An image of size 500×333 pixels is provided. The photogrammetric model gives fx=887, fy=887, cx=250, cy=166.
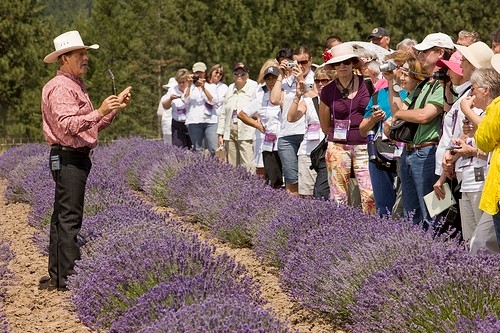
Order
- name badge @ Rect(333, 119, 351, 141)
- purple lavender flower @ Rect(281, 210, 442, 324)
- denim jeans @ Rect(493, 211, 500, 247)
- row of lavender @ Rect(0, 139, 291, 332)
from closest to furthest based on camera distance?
row of lavender @ Rect(0, 139, 291, 332) → denim jeans @ Rect(493, 211, 500, 247) → purple lavender flower @ Rect(281, 210, 442, 324) → name badge @ Rect(333, 119, 351, 141)

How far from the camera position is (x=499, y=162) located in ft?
14.4

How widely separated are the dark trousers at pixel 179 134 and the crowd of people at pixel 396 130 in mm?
4112

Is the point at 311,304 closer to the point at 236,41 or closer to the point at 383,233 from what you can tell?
the point at 383,233

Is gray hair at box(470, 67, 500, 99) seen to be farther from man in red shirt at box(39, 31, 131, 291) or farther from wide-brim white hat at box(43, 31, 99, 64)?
wide-brim white hat at box(43, 31, 99, 64)

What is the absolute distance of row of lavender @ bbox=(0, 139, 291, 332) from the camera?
355 centimetres

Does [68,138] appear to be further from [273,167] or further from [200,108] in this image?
[200,108]

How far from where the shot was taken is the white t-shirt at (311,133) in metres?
8.12

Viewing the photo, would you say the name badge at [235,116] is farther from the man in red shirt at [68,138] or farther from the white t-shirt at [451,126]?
the white t-shirt at [451,126]

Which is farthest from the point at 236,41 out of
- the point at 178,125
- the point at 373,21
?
the point at 178,125

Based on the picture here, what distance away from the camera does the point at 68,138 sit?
6.00 meters

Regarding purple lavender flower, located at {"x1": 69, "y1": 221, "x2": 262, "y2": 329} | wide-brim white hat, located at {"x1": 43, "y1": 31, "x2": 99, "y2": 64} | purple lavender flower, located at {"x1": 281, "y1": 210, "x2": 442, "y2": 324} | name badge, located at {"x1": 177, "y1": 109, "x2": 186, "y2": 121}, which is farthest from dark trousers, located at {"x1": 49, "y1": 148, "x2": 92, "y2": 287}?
name badge, located at {"x1": 177, "y1": 109, "x2": 186, "y2": 121}

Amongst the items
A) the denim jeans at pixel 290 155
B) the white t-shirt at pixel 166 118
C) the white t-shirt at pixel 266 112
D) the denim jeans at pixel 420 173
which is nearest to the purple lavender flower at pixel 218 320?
the denim jeans at pixel 420 173

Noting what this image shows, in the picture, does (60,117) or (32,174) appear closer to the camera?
(60,117)

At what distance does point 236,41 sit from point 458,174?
92.4 ft
